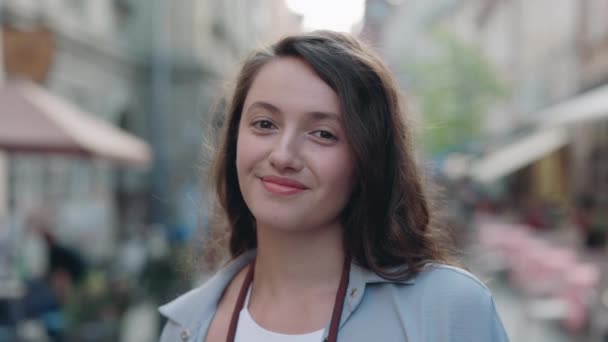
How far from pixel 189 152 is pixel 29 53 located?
13911mm

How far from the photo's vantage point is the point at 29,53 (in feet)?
20.4

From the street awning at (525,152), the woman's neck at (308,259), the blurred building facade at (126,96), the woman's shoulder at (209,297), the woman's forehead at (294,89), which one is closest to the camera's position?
the woman's forehead at (294,89)

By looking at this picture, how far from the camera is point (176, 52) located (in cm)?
2005

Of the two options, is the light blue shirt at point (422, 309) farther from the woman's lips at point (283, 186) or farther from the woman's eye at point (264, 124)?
the woman's eye at point (264, 124)

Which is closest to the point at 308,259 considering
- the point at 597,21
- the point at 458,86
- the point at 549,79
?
the point at 597,21

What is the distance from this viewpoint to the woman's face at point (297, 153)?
5.26ft

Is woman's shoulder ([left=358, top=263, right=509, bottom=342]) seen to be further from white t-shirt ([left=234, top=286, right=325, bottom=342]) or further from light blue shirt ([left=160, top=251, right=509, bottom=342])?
white t-shirt ([left=234, top=286, right=325, bottom=342])

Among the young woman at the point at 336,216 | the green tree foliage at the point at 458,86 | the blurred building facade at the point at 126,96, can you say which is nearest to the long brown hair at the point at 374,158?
the young woman at the point at 336,216

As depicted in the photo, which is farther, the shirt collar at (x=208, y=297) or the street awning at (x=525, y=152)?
the street awning at (x=525, y=152)

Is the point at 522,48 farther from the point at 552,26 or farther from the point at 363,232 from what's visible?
the point at 363,232

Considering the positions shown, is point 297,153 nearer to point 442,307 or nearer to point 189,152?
point 442,307

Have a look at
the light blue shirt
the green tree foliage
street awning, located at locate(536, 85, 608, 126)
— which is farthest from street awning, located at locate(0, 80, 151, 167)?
the green tree foliage

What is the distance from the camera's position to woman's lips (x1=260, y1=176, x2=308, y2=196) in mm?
1610

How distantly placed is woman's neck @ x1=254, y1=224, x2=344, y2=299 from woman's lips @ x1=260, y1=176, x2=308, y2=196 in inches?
4.8
